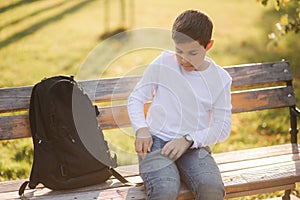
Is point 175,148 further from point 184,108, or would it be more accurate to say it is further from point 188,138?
point 184,108

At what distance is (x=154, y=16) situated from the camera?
10.1 meters

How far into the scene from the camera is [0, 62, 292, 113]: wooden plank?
11.6ft

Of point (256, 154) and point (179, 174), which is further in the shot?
point (256, 154)

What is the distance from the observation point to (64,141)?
10.4ft

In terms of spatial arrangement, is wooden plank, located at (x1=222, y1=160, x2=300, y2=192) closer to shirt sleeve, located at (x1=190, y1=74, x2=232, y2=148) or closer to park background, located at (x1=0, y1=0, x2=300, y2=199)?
shirt sleeve, located at (x1=190, y1=74, x2=232, y2=148)

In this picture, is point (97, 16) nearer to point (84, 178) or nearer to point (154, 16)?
point (154, 16)

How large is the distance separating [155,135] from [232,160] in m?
0.65

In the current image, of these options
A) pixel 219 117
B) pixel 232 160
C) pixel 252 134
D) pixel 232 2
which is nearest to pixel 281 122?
pixel 252 134

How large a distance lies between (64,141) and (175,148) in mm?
609

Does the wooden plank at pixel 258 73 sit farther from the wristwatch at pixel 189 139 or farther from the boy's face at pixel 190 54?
the wristwatch at pixel 189 139

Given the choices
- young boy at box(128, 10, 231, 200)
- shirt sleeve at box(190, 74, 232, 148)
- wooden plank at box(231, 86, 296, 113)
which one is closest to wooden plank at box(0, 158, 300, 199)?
young boy at box(128, 10, 231, 200)

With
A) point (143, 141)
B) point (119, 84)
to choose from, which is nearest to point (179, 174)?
point (143, 141)

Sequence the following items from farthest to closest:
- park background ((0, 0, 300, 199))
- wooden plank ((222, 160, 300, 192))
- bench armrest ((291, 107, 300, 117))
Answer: park background ((0, 0, 300, 199)), bench armrest ((291, 107, 300, 117)), wooden plank ((222, 160, 300, 192))

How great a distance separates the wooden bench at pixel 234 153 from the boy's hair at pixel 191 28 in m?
0.74
